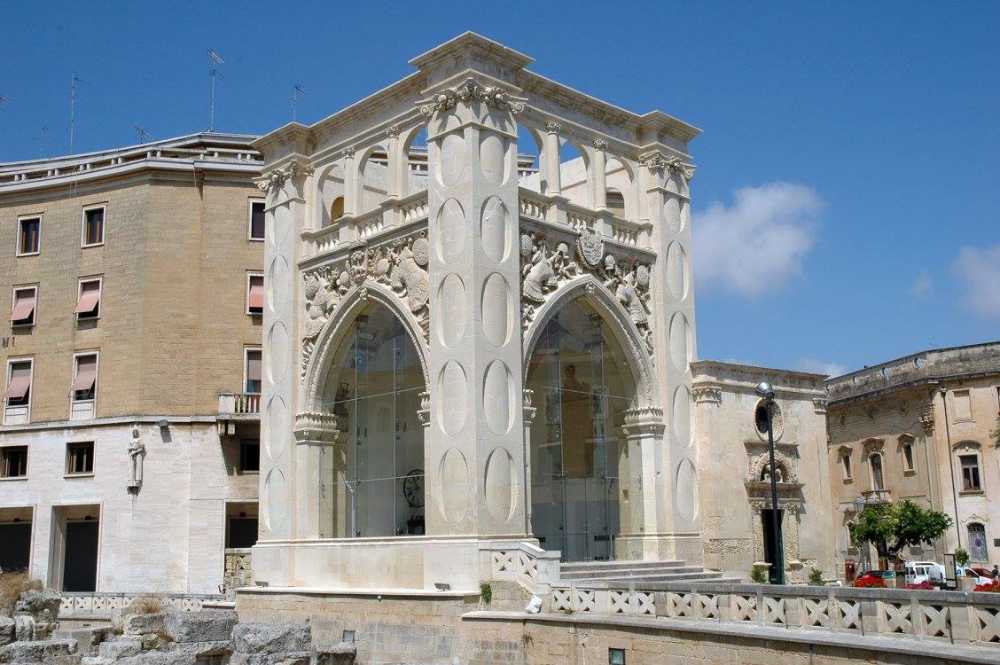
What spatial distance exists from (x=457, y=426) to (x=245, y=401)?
43.6ft

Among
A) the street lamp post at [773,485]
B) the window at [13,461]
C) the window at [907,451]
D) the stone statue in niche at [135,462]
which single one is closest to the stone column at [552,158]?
the street lamp post at [773,485]

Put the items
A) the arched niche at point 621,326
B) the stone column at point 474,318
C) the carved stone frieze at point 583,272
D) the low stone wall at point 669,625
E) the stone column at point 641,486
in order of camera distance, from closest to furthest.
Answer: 1. the low stone wall at point 669,625
2. the stone column at point 474,318
3. the carved stone frieze at point 583,272
4. the arched niche at point 621,326
5. the stone column at point 641,486

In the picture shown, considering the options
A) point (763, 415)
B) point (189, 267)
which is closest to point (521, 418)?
point (763, 415)

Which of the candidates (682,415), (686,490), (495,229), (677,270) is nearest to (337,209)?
(495,229)

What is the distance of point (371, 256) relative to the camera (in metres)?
22.5

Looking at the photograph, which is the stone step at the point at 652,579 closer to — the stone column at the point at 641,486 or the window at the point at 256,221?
the stone column at the point at 641,486

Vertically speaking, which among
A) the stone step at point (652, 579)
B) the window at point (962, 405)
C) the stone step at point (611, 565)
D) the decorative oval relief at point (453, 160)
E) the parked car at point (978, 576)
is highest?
the decorative oval relief at point (453, 160)

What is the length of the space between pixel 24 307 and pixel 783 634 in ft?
89.8

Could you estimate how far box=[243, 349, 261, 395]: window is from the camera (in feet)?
104

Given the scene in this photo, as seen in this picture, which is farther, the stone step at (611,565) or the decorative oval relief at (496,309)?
the stone step at (611,565)

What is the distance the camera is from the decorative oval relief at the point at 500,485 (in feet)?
63.1

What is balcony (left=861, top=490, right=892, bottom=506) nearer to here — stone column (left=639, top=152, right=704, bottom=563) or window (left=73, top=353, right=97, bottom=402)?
stone column (left=639, top=152, right=704, bottom=563)

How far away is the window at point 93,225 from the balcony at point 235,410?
6.74m

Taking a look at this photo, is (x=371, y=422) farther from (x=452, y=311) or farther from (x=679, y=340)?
(x=679, y=340)
